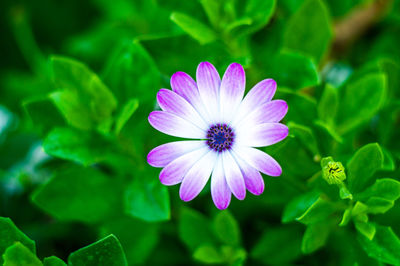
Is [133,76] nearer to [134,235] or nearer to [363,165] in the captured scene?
[134,235]

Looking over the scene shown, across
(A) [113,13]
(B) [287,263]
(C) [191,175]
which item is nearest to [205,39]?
(C) [191,175]

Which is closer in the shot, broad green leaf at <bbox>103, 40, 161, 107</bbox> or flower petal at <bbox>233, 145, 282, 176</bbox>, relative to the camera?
flower petal at <bbox>233, 145, 282, 176</bbox>

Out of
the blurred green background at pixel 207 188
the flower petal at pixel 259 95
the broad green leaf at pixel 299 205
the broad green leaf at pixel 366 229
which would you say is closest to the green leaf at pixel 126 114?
the blurred green background at pixel 207 188

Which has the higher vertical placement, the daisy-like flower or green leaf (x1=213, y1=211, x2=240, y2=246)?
the daisy-like flower

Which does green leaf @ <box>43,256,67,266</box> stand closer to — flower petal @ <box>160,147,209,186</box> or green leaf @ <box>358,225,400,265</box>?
flower petal @ <box>160,147,209,186</box>

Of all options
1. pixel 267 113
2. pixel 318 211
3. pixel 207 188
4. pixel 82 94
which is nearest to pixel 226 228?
pixel 207 188

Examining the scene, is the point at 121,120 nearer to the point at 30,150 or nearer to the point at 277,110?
the point at 277,110

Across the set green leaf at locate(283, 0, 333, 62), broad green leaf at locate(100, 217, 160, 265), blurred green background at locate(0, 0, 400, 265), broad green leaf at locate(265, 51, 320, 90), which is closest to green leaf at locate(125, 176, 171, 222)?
blurred green background at locate(0, 0, 400, 265)
